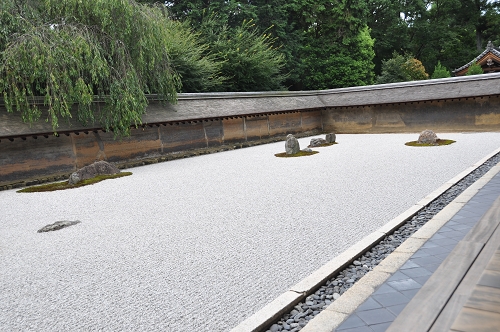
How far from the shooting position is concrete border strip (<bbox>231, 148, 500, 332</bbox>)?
8.17ft

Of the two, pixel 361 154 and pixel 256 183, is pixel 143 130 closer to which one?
pixel 256 183

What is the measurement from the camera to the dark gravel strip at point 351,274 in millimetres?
2590

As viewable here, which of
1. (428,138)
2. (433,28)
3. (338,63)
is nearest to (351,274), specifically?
(428,138)

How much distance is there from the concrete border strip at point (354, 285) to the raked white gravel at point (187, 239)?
0.49ft

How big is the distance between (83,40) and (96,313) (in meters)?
8.49

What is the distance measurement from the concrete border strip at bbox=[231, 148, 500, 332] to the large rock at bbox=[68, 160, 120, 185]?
25.9ft

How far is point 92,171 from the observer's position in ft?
32.7

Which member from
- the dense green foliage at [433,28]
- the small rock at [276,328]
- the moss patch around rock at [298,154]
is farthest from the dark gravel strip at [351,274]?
the dense green foliage at [433,28]

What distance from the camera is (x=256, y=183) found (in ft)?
25.5

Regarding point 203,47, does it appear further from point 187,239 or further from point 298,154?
Answer: point 187,239

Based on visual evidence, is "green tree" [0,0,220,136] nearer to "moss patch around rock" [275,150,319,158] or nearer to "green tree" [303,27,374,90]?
"moss patch around rock" [275,150,319,158]

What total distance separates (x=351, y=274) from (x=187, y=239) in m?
2.12

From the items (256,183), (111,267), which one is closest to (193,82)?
(256,183)

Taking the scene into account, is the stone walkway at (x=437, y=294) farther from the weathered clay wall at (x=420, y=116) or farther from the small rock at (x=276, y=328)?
the weathered clay wall at (x=420, y=116)
